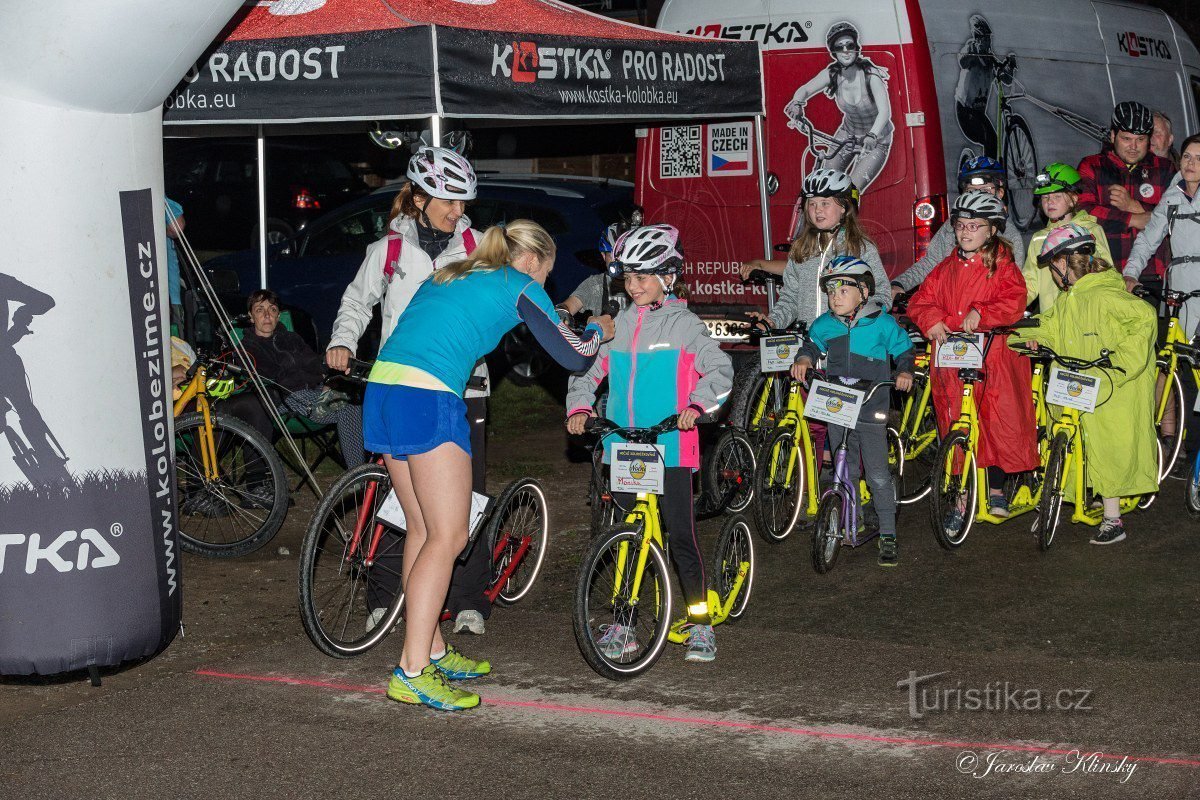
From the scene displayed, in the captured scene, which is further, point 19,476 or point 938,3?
point 938,3

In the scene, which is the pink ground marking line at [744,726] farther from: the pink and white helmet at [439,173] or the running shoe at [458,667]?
the pink and white helmet at [439,173]

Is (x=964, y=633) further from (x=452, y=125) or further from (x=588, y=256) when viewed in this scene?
(x=588, y=256)

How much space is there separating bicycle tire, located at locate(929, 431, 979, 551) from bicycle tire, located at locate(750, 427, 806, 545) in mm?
704

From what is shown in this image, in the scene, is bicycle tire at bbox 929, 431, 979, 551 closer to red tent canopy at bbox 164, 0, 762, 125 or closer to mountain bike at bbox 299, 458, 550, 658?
mountain bike at bbox 299, 458, 550, 658

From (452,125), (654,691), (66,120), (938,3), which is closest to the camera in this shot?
(66,120)

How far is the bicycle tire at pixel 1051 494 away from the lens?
7602 millimetres

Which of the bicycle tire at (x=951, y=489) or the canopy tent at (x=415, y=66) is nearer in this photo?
the canopy tent at (x=415, y=66)

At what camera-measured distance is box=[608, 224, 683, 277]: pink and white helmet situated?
5945 millimetres

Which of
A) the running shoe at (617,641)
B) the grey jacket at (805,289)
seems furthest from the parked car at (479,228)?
the running shoe at (617,641)

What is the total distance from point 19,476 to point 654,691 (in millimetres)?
2440

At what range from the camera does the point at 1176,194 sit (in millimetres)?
9055

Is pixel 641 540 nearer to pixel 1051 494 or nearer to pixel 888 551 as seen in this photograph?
pixel 888 551

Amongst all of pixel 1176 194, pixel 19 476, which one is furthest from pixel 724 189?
pixel 19 476

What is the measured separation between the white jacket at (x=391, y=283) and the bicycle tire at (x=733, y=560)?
1175 millimetres
